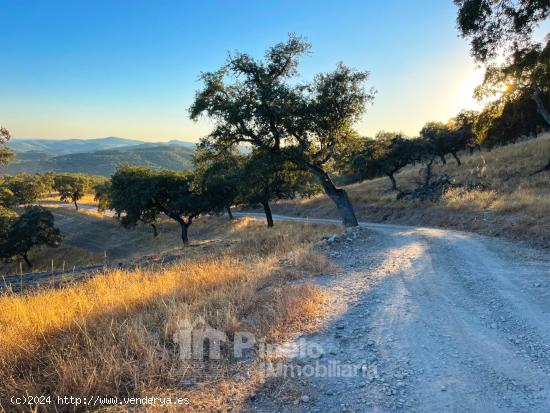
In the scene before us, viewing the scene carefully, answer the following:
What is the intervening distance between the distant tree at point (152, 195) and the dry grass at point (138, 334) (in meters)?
30.8

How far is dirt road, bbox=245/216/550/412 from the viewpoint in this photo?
374cm

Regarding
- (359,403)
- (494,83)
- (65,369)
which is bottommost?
(359,403)

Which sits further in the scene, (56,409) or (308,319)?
(308,319)

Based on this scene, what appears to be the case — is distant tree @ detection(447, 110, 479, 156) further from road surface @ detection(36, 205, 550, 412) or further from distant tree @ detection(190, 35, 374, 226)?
road surface @ detection(36, 205, 550, 412)

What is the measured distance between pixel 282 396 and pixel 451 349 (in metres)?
2.64

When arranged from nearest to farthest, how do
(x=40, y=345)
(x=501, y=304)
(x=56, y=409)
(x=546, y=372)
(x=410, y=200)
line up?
(x=56, y=409)
(x=546, y=372)
(x=40, y=345)
(x=501, y=304)
(x=410, y=200)

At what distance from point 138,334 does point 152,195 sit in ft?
114

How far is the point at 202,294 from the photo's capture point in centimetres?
693

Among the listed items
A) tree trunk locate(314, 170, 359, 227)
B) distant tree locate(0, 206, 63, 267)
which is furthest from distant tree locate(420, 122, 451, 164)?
distant tree locate(0, 206, 63, 267)

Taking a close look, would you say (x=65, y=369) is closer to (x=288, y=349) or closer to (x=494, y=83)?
(x=288, y=349)

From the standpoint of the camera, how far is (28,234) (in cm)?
4541

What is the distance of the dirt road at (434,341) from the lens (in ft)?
12.3

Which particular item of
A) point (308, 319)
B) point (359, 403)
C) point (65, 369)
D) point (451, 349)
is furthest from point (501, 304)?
point (65, 369)

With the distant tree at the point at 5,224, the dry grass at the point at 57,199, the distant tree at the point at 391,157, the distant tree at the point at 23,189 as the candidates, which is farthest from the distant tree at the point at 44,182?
the distant tree at the point at 391,157
